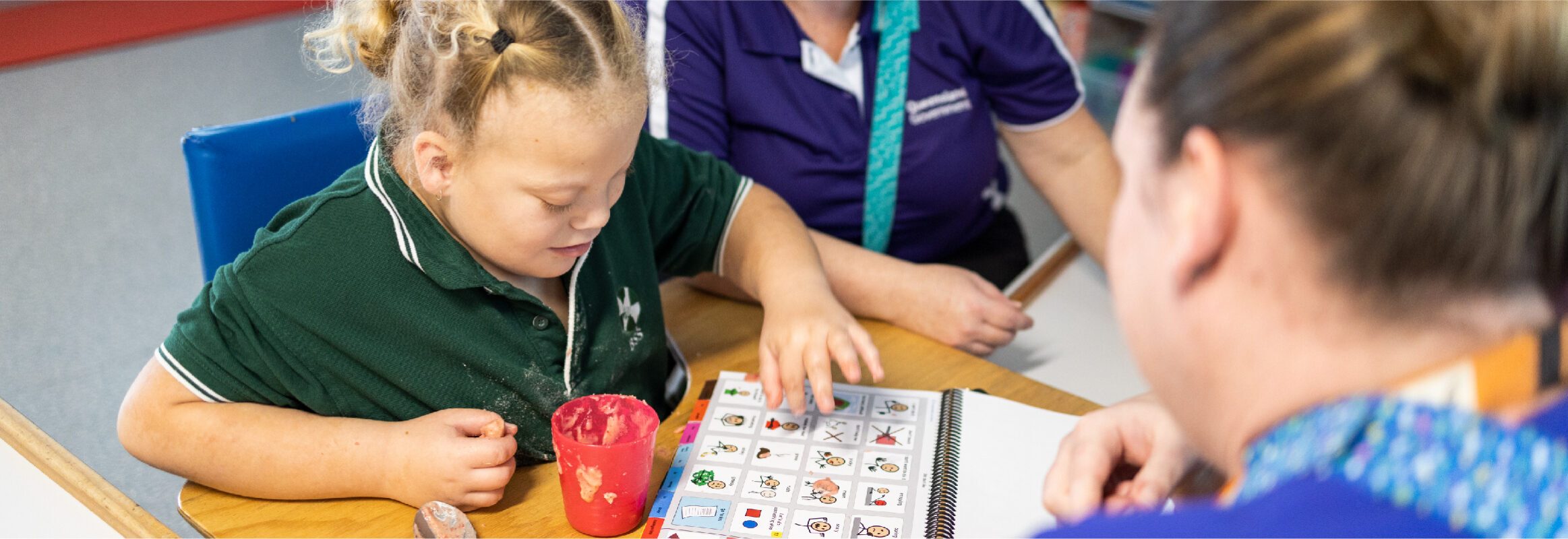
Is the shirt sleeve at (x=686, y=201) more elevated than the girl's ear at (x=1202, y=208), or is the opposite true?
the girl's ear at (x=1202, y=208)

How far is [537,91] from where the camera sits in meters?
0.92

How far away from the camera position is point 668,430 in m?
1.08

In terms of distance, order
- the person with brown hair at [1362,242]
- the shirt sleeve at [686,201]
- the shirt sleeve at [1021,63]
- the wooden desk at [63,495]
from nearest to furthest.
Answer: the person with brown hair at [1362,242], the wooden desk at [63,495], the shirt sleeve at [686,201], the shirt sleeve at [1021,63]

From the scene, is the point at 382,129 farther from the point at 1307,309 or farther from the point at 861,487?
the point at 1307,309

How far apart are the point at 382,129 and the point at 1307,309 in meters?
0.80

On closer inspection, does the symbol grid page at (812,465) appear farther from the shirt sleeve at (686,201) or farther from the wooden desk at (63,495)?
the wooden desk at (63,495)

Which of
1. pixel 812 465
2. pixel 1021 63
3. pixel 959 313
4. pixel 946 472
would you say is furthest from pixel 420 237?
pixel 1021 63

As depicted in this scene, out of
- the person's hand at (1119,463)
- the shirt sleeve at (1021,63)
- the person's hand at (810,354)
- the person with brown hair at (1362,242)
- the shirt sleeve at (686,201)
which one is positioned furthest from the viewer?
the shirt sleeve at (1021,63)

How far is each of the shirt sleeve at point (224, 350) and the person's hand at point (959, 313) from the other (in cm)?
67

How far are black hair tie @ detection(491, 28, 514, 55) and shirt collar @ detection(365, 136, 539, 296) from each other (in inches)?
6.7

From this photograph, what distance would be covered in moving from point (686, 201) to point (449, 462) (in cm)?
46

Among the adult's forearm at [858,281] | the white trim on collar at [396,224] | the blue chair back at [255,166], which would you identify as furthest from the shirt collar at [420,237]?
the adult's forearm at [858,281]

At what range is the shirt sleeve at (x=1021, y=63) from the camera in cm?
156

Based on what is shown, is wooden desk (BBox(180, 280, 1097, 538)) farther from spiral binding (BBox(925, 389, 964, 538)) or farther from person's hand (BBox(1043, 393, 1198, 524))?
person's hand (BBox(1043, 393, 1198, 524))
